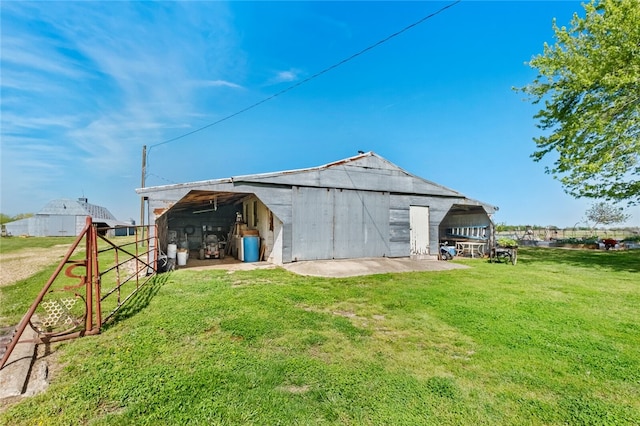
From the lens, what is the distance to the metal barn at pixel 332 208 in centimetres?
948

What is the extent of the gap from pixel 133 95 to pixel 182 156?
7.04m

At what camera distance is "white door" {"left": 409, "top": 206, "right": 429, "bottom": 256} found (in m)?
12.0

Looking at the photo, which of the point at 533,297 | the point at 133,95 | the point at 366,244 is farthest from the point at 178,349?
the point at 133,95

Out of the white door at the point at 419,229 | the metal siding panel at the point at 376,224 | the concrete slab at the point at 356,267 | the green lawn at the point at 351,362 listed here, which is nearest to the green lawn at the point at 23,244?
the concrete slab at the point at 356,267

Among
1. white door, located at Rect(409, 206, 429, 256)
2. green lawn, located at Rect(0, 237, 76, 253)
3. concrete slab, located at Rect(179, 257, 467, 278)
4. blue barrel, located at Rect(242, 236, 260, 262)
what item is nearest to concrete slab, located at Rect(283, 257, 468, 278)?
concrete slab, located at Rect(179, 257, 467, 278)

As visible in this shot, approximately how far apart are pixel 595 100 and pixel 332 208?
11.4 m

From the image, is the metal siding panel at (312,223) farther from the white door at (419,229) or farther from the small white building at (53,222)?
the small white building at (53,222)

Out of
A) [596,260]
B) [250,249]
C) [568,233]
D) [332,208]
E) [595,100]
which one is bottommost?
[596,260]

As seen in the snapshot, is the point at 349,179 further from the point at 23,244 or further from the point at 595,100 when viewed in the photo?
the point at 23,244

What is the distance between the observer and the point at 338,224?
34.9 ft

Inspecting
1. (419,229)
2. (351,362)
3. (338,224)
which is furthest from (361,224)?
(351,362)

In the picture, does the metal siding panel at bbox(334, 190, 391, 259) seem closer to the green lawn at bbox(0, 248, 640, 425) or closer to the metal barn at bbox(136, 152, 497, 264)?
the metal barn at bbox(136, 152, 497, 264)

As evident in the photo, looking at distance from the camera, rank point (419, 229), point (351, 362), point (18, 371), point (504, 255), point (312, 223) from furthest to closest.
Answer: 1. point (419, 229)
2. point (504, 255)
3. point (312, 223)
4. point (351, 362)
5. point (18, 371)

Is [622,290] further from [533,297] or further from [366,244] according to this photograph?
[366,244]
